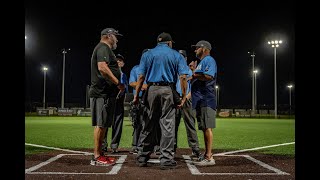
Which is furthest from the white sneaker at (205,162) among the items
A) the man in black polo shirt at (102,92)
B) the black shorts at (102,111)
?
the black shorts at (102,111)

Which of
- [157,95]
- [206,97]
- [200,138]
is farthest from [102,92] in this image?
[200,138]

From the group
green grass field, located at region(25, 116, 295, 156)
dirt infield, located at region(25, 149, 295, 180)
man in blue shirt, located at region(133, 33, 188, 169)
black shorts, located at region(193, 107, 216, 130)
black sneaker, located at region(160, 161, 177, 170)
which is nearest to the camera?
dirt infield, located at region(25, 149, 295, 180)

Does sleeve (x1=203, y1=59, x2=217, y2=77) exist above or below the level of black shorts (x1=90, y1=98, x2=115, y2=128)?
above

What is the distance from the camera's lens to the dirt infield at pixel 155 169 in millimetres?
5715

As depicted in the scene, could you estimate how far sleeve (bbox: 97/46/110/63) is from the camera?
Answer: 7.00 meters

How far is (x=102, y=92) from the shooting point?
710 centimetres

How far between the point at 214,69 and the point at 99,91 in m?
2.26

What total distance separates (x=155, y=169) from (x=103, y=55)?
230cm

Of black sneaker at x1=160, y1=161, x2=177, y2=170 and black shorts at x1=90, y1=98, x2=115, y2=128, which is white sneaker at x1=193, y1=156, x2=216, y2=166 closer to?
black sneaker at x1=160, y1=161, x2=177, y2=170

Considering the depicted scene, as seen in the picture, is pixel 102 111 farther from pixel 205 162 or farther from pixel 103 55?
pixel 205 162

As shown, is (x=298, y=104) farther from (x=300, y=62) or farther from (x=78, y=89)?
(x=78, y=89)

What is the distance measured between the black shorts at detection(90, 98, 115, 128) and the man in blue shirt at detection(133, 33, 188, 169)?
26.6 inches

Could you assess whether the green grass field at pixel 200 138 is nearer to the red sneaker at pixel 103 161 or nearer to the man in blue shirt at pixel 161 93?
the red sneaker at pixel 103 161

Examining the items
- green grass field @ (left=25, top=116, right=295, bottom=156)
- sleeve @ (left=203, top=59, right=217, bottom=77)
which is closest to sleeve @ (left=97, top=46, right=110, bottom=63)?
sleeve @ (left=203, top=59, right=217, bottom=77)
